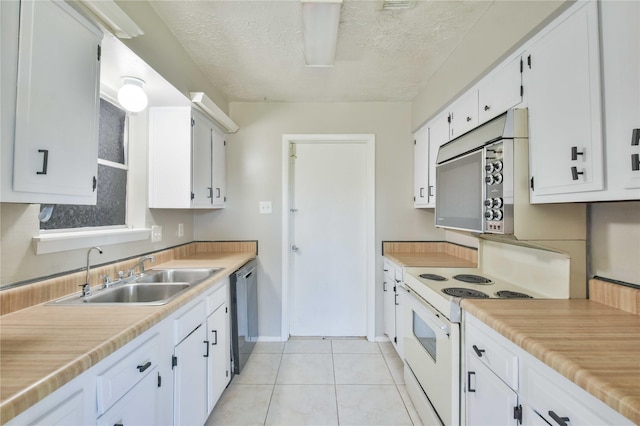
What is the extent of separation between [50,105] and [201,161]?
1273mm

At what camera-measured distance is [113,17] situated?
1.10m

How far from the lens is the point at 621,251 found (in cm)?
113

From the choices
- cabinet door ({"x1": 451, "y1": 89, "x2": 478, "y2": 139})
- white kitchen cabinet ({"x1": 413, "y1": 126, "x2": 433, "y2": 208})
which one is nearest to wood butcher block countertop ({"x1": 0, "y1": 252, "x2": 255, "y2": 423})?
cabinet door ({"x1": 451, "y1": 89, "x2": 478, "y2": 139})

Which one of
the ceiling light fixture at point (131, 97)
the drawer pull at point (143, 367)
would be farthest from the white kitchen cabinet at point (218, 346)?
the ceiling light fixture at point (131, 97)

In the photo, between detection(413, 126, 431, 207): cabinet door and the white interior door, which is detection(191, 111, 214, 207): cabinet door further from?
detection(413, 126, 431, 207): cabinet door

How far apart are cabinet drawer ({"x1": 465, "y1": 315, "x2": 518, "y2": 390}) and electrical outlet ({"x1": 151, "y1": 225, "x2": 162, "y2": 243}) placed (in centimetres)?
210

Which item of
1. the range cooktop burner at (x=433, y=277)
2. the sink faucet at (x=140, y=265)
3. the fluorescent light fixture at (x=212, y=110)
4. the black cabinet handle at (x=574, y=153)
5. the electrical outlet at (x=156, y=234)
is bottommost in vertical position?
the range cooktop burner at (x=433, y=277)

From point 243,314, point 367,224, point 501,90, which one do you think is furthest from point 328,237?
point 501,90

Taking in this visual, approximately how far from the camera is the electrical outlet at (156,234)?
2.04m

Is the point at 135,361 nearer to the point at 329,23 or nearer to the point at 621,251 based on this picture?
the point at 329,23

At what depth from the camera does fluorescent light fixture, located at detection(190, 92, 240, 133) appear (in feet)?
6.48

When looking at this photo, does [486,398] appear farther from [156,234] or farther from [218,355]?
[156,234]

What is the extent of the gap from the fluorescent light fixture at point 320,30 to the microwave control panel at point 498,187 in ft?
3.51

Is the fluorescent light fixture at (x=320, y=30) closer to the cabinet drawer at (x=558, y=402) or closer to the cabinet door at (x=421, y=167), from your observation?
the cabinet door at (x=421, y=167)
